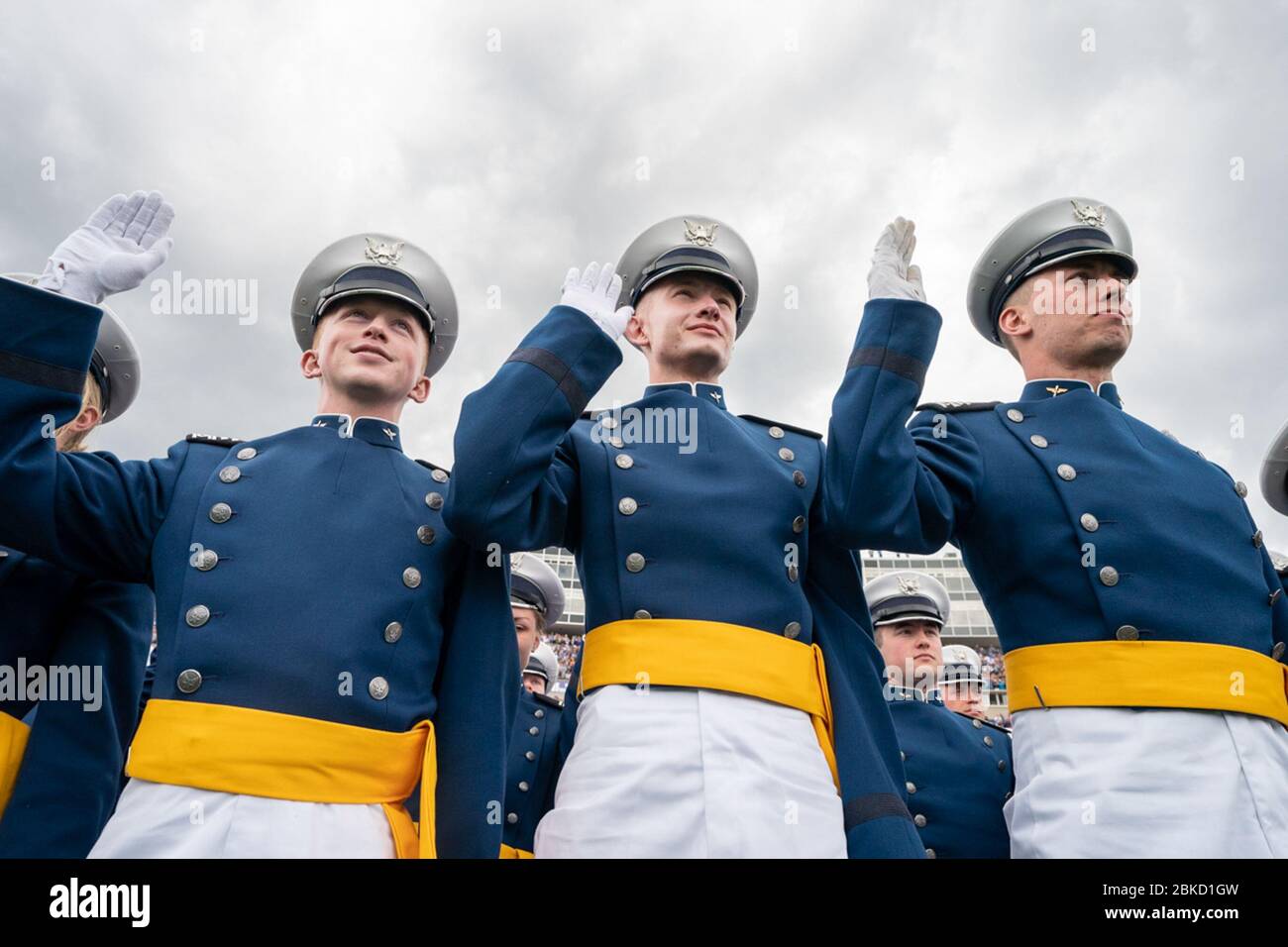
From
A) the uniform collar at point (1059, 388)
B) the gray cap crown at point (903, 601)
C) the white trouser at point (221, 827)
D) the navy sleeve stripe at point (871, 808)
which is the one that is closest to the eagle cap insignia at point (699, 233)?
the uniform collar at point (1059, 388)

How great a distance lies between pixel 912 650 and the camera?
6.62 m

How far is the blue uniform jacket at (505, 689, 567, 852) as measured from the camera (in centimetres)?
568

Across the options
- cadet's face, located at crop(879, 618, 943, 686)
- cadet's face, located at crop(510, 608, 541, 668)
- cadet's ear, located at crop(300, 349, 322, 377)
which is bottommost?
cadet's face, located at crop(879, 618, 943, 686)

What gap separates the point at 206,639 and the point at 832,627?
1890mm

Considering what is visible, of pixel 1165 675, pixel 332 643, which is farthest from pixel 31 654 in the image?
pixel 1165 675

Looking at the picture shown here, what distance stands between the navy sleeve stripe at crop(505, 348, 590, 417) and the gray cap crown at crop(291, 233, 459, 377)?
0.68m

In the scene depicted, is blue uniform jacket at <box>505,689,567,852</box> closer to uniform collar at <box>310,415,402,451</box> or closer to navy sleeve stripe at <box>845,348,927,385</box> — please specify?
uniform collar at <box>310,415,402,451</box>

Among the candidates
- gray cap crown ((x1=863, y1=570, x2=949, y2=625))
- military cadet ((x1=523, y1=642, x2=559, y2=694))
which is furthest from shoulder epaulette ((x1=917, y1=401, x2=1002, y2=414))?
military cadet ((x1=523, y1=642, x2=559, y2=694))

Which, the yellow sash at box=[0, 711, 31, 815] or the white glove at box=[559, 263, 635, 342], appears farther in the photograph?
the white glove at box=[559, 263, 635, 342]

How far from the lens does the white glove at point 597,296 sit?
3105mm

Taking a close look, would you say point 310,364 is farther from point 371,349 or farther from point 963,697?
point 963,697

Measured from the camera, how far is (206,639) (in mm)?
2561

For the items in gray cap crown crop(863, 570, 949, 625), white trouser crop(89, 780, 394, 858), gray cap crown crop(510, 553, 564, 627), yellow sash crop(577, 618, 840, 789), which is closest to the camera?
white trouser crop(89, 780, 394, 858)
